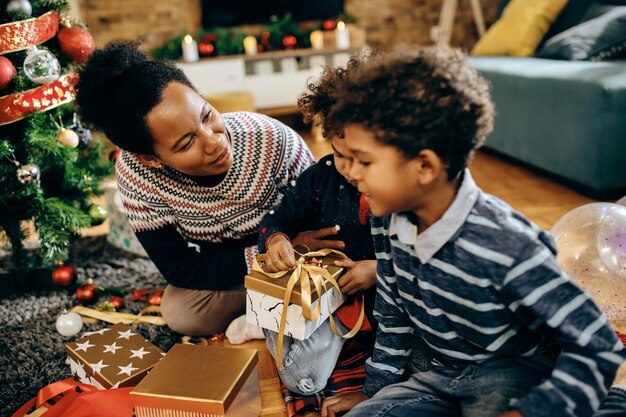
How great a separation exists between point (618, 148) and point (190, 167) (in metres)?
1.62

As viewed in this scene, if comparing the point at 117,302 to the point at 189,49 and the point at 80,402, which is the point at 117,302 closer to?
the point at 80,402

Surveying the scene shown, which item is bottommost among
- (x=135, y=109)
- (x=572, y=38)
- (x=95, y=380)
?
(x=95, y=380)

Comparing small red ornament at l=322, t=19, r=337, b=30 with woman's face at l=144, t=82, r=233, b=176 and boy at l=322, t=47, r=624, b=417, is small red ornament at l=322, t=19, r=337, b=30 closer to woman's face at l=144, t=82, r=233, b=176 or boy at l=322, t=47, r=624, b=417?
woman's face at l=144, t=82, r=233, b=176

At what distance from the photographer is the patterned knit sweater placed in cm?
140

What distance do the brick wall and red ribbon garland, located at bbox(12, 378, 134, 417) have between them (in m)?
3.11

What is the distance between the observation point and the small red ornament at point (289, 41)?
12.7ft

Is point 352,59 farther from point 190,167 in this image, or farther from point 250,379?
point 250,379

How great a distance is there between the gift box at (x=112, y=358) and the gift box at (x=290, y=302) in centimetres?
31

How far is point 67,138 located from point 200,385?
1021 mm

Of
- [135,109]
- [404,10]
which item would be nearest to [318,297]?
[135,109]

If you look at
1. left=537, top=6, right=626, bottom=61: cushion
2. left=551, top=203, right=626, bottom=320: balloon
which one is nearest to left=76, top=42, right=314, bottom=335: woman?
left=551, top=203, right=626, bottom=320: balloon

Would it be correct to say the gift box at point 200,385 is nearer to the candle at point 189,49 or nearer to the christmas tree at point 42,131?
the christmas tree at point 42,131

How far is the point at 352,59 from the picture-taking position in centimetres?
113

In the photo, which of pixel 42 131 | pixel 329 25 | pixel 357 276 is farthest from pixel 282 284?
pixel 329 25
